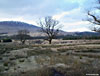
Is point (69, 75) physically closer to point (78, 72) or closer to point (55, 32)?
point (78, 72)

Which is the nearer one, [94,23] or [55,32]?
[94,23]

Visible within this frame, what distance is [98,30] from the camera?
2564 centimetres

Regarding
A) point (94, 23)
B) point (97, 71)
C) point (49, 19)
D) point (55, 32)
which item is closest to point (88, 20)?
point (94, 23)

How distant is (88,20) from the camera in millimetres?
26734

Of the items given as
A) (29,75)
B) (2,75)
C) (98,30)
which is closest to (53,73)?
(29,75)

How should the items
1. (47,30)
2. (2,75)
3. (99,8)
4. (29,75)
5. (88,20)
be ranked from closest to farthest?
(29,75)
(2,75)
(99,8)
(88,20)
(47,30)

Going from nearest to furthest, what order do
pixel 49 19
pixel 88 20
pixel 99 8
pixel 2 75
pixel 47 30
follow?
Answer: pixel 2 75 → pixel 99 8 → pixel 88 20 → pixel 47 30 → pixel 49 19

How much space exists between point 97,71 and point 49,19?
51.8 metres

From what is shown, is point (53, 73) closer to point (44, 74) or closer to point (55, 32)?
point (44, 74)

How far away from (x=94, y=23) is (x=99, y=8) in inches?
109

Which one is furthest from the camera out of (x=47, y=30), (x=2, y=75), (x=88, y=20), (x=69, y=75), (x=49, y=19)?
(x=49, y=19)

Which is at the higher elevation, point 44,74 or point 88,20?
point 88,20

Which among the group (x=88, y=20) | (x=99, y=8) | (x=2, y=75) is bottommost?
(x=2, y=75)

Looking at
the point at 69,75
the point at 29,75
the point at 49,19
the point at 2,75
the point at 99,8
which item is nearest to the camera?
the point at 69,75
